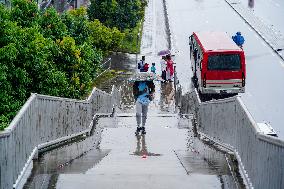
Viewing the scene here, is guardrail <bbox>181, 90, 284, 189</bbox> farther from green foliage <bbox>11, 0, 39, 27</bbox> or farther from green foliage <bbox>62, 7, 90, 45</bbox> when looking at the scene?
green foliage <bbox>62, 7, 90, 45</bbox>

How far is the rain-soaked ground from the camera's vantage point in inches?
396

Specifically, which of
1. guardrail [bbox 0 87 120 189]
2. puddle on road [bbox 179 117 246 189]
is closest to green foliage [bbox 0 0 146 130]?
guardrail [bbox 0 87 120 189]

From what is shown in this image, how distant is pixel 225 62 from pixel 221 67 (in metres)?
0.31

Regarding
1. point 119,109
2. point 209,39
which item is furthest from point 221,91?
point 119,109

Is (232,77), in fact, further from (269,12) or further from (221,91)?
(269,12)

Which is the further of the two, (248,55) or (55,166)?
(248,55)

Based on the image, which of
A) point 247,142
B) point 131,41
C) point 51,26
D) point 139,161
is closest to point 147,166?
point 139,161

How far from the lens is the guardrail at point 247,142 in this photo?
8867mm

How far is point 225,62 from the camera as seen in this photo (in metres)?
28.4

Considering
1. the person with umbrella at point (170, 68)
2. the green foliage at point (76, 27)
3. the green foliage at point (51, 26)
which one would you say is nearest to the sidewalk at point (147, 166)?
the green foliage at point (51, 26)

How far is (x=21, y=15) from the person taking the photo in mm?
20781

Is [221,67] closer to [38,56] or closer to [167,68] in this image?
[167,68]

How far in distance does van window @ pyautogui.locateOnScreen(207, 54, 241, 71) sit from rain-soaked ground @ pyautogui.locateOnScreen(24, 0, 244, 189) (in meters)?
5.64

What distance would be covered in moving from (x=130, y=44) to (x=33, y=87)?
84.8ft
